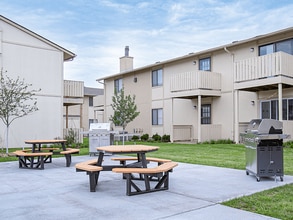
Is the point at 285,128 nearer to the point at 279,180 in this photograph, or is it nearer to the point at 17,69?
the point at 279,180

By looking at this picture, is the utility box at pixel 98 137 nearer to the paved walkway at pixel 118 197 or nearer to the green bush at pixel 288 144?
the paved walkway at pixel 118 197

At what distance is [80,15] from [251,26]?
1136cm

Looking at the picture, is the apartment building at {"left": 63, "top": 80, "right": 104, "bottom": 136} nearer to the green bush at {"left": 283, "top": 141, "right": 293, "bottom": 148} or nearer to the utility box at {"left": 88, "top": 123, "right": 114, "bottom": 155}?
the utility box at {"left": 88, "top": 123, "right": 114, "bottom": 155}

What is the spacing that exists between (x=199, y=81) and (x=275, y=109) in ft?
15.0

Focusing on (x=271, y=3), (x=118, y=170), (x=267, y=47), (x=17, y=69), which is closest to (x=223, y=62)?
(x=267, y=47)

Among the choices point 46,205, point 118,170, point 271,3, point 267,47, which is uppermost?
point 271,3

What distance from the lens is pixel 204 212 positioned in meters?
4.69

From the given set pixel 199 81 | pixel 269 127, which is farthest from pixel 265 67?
pixel 269 127

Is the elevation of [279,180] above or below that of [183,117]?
below

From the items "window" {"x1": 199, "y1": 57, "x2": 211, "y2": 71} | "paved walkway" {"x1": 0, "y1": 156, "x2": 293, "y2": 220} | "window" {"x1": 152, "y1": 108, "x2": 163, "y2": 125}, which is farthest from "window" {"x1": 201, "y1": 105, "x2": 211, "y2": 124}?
"paved walkway" {"x1": 0, "y1": 156, "x2": 293, "y2": 220}

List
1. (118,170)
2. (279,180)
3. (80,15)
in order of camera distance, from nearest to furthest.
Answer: (118,170) → (279,180) → (80,15)

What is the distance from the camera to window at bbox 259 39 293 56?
16623 mm

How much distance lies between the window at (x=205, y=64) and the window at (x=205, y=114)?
2483mm

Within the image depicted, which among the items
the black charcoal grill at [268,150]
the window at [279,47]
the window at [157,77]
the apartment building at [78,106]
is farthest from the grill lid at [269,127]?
the window at [157,77]
